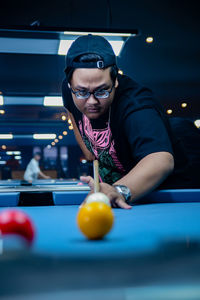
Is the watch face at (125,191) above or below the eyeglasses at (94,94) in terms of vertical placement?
below

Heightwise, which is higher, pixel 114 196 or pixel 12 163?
pixel 12 163

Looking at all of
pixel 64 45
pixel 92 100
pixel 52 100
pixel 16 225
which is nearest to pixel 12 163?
pixel 52 100

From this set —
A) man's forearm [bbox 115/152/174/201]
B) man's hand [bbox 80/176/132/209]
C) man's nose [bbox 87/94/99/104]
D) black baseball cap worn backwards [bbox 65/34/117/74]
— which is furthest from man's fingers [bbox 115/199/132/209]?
black baseball cap worn backwards [bbox 65/34/117/74]

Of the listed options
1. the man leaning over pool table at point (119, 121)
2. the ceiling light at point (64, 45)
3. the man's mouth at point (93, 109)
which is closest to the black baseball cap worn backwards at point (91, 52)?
the man leaning over pool table at point (119, 121)

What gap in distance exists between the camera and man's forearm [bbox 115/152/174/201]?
6.22 feet

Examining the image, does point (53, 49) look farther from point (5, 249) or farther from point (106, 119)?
point (5, 249)

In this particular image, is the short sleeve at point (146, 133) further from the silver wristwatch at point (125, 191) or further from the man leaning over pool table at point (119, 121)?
the silver wristwatch at point (125, 191)

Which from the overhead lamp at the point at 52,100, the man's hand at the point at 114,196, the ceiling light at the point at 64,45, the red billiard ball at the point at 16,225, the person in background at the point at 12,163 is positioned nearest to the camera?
the red billiard ball at the point at 16,225

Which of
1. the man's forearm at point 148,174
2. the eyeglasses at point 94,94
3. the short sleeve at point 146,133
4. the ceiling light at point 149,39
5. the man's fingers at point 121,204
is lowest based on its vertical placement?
the man's fingers at point 121,204

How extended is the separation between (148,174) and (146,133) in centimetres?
34

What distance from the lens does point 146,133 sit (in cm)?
216

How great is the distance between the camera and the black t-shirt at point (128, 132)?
2.16m

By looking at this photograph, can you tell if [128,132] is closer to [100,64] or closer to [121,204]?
[100,64]

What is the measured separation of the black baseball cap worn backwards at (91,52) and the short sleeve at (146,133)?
1.36 ft
